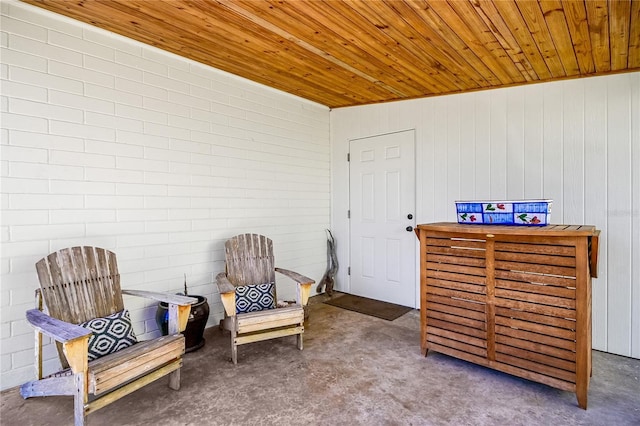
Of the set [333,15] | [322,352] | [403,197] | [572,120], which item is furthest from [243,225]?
[572,120]

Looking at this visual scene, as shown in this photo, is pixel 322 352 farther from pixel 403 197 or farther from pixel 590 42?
pixel 590 42

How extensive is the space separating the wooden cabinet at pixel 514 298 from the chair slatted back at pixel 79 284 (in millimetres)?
2461

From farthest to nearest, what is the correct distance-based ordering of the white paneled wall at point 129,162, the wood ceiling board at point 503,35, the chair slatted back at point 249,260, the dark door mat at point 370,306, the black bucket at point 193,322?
the dark door mat at point 370,306 → the chair slatted back at point 249,260 → the black bucket at point 193,322 → the white paneled wall at point 129,162 → the wood ceiling board at point 503,35

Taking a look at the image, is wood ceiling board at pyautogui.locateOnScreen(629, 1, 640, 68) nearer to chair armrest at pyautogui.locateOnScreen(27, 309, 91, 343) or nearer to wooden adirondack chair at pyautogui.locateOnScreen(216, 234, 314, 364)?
wooden adirondack chair at pyautogui.locateOnScreen(216, 234, 314, 364)

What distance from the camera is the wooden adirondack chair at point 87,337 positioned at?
6.01 ft

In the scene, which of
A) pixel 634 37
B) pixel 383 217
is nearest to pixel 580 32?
pixel 634 37

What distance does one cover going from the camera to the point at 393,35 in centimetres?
262

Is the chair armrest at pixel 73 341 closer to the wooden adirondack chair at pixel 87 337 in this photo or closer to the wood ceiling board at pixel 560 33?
the wooden adirondack chair at pixel 87 337

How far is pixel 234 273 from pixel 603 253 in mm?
3410

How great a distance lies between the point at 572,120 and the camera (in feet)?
10.5

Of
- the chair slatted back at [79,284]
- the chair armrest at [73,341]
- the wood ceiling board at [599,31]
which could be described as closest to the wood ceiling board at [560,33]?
the wood ceiling board at [599,31]

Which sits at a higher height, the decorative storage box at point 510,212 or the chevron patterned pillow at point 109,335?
the decorative storage box at point 510,212

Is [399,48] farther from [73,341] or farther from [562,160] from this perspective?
[73,341]

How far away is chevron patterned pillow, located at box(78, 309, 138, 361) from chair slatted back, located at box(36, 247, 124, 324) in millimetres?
81
